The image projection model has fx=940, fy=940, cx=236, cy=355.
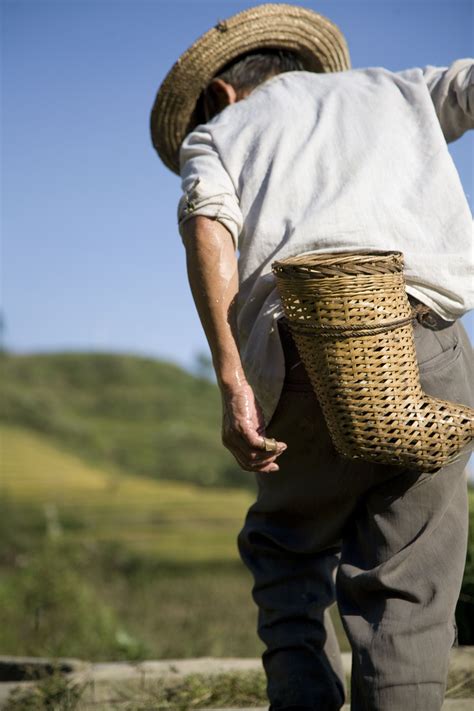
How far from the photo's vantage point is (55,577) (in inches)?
191

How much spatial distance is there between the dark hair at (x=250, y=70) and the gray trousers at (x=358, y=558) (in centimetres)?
90

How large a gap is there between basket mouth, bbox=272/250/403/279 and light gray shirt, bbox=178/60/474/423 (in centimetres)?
15

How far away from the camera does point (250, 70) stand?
8.77ft

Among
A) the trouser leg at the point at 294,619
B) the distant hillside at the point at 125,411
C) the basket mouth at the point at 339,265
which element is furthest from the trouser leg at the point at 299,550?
the distant hillside at the point at 125,411

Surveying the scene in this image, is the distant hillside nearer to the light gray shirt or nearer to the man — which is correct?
the man

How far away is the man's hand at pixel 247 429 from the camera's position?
6.60 feet

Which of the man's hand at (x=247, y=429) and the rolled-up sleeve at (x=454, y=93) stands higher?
the rolled-up sleeve at (x=454, y=93)

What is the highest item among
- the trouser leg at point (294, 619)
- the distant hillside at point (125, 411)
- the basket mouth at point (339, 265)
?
the distant hillside at point (125, 411)

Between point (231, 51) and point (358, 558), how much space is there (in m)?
1.50

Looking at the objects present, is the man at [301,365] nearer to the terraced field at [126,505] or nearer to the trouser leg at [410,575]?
the trouser leg at [410,575]

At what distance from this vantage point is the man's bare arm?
79.7 inches

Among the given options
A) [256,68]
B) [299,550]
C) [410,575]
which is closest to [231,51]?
[256,68]

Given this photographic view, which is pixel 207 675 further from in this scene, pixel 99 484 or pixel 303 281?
pixel 99 484

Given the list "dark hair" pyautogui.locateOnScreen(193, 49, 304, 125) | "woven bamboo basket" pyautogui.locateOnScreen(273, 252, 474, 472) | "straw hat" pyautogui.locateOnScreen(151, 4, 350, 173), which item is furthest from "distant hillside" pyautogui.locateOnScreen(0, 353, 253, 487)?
"woven bamboo basket" pyautogui.locateOnScreen(273, 252, 474, 472)
